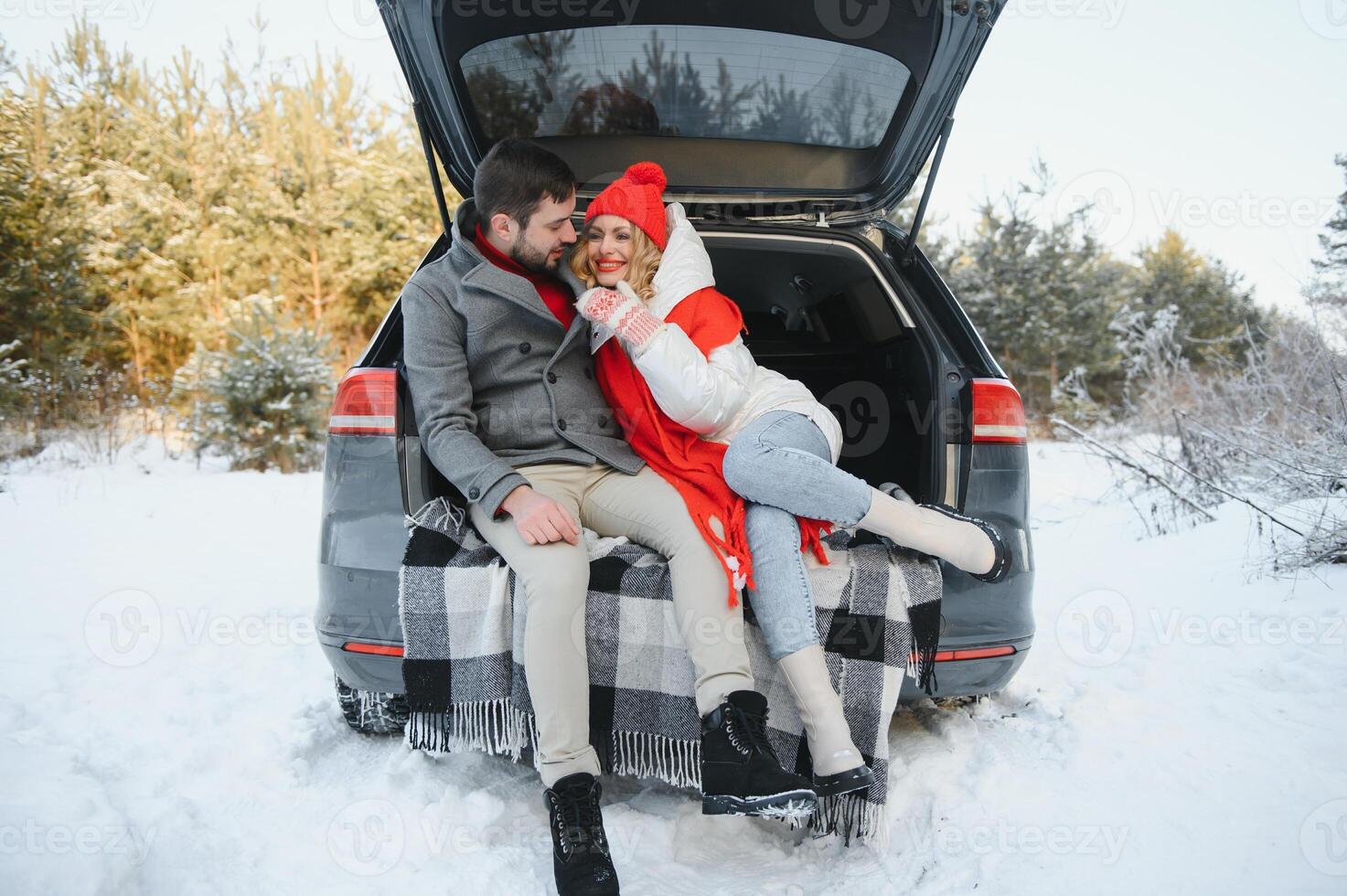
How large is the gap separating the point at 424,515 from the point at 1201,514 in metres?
4.11

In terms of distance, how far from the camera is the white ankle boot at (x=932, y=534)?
5.34 ft

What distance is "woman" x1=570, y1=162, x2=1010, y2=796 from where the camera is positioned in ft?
5.12

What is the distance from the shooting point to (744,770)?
1432 millimetres

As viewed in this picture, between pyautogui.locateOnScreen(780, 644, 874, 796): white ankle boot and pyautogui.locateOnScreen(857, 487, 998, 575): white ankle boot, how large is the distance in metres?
0.29

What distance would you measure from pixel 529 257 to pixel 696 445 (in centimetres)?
62

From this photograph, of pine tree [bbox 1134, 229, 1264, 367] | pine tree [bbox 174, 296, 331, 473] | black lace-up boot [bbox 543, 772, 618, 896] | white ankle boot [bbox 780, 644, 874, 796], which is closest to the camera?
black lace-up boot [bbox 543, 772, 618, 896]

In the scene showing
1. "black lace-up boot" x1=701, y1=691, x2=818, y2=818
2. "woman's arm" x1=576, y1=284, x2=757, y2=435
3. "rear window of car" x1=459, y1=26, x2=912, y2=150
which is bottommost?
"black lace-up boot" x1=701, y1=691, x2=818, y2=818

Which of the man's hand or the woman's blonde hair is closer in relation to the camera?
the man's hand

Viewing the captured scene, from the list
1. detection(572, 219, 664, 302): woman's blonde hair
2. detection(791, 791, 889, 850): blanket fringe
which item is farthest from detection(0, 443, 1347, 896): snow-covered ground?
detection(572, 219, 664, 302): woman's blonde hair

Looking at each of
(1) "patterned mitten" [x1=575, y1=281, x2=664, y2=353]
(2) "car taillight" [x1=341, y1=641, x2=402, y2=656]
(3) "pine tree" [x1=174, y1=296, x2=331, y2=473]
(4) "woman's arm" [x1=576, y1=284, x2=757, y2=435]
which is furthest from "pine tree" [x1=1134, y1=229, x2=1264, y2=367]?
(2) "car taillight" [x1=341, y1=641, x2=402, y2=656]

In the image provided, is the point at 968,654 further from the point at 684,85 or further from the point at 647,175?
the point at 684,85

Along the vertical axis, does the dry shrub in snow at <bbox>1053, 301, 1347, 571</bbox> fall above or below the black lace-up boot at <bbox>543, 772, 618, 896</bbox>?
above

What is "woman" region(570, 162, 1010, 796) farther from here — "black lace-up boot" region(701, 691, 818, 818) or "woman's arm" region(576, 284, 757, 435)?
"black lace-up boot" region(701, 691, 818, 818)

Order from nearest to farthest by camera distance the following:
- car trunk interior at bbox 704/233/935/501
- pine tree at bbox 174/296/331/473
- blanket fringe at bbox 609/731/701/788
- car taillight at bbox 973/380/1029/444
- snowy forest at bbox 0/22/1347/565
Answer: blanket fringe at bbox 609/731/701/788 < car taillight at bbox 973/380/1029/444 < car trunk interior at bbox 704/233/935/501 < pine tree at bbox 174/296/331/473 < snowy forest at bbox 0/22/1347/565
